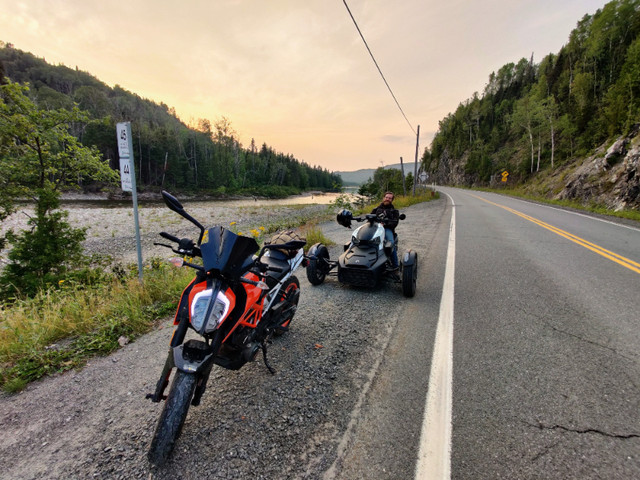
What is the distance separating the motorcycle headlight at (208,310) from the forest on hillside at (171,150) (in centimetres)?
3929

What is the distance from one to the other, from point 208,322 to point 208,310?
0.07 m

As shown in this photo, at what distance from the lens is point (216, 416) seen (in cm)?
190

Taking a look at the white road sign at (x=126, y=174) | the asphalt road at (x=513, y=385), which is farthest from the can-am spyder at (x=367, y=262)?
the white road sign at (x=126, y=174)

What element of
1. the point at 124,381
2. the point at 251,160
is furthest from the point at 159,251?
the point at 251,160

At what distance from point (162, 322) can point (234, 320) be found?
1998 millimetres

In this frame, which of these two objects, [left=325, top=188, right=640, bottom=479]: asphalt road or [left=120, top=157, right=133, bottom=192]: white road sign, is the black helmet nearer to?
[left=325, top=188, right=640, bottom=479]: asphalt road

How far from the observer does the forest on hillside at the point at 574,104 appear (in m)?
22.7

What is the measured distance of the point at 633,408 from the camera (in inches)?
75.0

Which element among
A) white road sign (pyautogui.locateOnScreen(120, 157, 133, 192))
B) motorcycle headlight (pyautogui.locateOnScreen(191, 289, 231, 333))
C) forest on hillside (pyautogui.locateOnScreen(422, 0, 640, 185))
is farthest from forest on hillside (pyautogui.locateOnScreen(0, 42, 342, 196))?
motorcycle headlight (pyautogui.locateOnScreen(191, 289, 231, 333))

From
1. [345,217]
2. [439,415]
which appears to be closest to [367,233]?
[345,217]

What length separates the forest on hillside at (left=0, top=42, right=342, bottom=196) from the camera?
4878cm

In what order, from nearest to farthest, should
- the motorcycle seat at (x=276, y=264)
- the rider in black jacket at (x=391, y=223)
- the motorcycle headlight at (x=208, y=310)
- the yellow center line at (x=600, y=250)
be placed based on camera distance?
the motorcycle headlight at (x=208, y=310) → the motorcycle seat at (x=276, y=264) → the rider in black jacket at (x=391, y=223) → the yellow center line at (x=600, y=250)

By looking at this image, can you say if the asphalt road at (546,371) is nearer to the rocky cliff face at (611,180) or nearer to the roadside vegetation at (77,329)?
the roadside vegetation at (77,329)

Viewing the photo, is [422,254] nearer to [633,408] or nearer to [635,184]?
[633,408]
